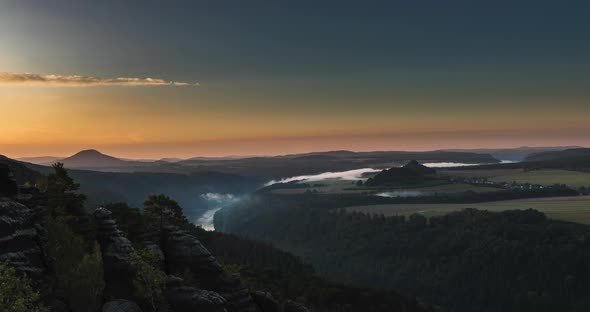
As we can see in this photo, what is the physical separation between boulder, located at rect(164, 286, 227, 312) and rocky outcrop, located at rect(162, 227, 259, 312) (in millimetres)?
8598

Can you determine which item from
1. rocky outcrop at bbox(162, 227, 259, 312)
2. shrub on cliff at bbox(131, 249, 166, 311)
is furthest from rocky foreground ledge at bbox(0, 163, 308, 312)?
shrub on cliff at bbox(131, 249, 166, 311)

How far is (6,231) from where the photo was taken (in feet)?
189

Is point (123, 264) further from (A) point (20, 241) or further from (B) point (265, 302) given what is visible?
(B) point (265, 302)

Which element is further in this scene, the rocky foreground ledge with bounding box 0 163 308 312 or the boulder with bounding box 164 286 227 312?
the boulder with bounding box 164 286 227 312

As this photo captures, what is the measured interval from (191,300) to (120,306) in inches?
367

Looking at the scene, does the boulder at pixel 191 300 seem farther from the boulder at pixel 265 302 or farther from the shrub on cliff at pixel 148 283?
the boulder at pixel 265 302

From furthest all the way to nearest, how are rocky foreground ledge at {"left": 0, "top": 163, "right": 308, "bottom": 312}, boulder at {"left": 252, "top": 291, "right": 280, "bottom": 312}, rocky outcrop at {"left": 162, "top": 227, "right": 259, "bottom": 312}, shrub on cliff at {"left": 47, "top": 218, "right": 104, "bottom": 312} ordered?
1. boulder at {"left": 252, "top": 291, "right": 280, "bottom": 312}
2. rocky outcrop at {"left": 162, "top": 227, "right": 259, "bottom": 312}
3. shrub on cliff at {"left": 47, "top": 218, "right": 104, "bottom": 312}
4. rocky foreground ledge at {"left": 0, "top": 163, "right": 308, "bottom": 312}

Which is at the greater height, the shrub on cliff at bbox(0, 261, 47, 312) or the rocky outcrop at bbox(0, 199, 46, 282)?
the rocky outcrop at bbox(0, 199, 46, 282)

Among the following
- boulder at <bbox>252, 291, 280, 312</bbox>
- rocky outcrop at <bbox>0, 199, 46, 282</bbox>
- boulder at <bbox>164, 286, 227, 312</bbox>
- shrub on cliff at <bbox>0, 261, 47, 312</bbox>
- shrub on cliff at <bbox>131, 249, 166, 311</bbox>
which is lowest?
boulder at <bbox>252, 291, 280, 312</bbox>

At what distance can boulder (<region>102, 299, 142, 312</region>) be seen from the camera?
2468 inches

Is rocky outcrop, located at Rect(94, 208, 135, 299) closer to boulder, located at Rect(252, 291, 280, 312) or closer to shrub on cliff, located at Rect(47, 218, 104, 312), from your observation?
shrub on cliff, located at Rect(47, 218, 104, 312)

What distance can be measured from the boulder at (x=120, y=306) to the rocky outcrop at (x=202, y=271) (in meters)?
14.0

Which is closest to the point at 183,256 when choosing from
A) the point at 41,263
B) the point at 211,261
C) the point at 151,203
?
the point at 211,261

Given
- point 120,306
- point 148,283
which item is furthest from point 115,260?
point 120,306
